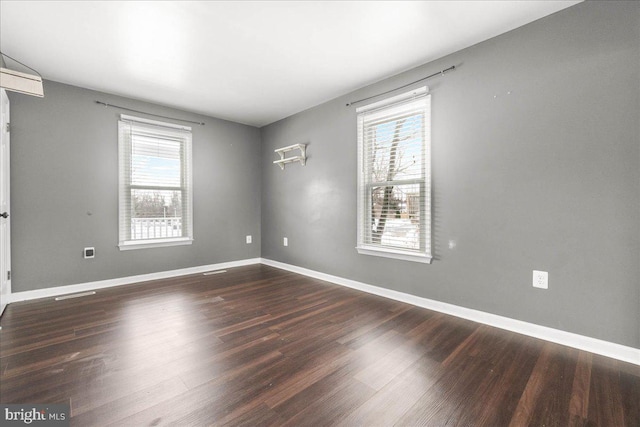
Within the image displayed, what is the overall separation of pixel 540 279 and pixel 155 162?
443 centimetres

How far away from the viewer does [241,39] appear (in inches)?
92.4

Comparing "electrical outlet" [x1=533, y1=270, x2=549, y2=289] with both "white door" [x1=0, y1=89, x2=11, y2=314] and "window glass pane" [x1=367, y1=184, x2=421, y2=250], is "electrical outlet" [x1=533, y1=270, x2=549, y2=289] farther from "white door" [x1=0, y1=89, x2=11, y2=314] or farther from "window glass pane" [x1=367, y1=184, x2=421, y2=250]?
"white door" [x1=0, y1=89, x2=11, y2=314]

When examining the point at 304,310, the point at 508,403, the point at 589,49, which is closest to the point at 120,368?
the point at 304,310

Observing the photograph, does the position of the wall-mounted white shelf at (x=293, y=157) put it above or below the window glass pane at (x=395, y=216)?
above

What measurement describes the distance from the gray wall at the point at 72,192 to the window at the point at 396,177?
2512 millimetres

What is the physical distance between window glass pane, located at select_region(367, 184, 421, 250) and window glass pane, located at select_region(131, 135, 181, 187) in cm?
282

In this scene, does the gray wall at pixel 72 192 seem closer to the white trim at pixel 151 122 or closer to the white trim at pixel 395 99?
the white trim at pixel 151 122

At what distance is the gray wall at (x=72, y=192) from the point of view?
2930 millimetres

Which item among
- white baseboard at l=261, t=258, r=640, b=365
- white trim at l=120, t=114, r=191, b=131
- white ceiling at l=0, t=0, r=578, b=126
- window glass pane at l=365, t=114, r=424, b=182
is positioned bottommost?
white baseboard at l=261, t=258, r=640, b=365

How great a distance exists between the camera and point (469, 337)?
2.10 metres

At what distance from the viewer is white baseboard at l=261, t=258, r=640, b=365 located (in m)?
1.79

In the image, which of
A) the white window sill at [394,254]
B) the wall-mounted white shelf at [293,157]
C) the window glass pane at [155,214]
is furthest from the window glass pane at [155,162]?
the white window sill at [394,254]

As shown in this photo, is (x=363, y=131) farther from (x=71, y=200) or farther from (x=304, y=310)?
(x=71, y=200)

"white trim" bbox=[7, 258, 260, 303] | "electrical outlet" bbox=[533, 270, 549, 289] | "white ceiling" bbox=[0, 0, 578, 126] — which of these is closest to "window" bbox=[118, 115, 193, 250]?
"white trim" bbox=[7, 258, 260, 303]
